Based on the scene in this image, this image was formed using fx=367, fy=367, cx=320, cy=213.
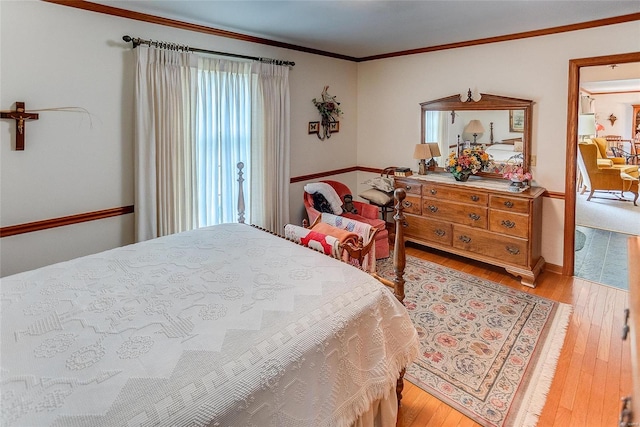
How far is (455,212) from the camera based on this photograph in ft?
13.4

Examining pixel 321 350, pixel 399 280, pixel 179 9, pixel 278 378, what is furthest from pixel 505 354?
pixel 179 9

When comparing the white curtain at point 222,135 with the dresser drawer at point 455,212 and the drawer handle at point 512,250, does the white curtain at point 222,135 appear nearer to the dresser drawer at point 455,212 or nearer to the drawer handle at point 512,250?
the dresser drawer at point 455,212

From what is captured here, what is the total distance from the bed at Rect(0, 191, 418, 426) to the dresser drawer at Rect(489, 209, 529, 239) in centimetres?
206

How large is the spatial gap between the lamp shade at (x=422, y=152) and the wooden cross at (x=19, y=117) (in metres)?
3.74

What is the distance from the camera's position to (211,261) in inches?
83.4

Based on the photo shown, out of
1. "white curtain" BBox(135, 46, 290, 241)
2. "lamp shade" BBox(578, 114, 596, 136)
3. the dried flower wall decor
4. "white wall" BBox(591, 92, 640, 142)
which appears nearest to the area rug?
"white curtain" BBox(135, 46, 290, 241)

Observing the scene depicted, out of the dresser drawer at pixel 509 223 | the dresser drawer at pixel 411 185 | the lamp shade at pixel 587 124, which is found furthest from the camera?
the lamp shade at pixel 587 124

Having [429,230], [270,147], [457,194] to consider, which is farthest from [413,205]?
[270,147]

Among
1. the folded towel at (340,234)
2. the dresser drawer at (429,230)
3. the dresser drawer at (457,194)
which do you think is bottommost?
the dresser drawer at (429,230)

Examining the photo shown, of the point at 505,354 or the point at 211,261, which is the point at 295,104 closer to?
the point at 211,261

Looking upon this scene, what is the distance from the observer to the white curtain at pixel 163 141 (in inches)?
122

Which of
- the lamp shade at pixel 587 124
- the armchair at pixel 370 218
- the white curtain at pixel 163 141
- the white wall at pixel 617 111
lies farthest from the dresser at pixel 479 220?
the white wall at pixel 617 111

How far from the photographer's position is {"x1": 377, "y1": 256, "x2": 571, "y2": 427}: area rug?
215cm

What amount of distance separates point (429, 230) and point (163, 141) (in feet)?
9.91
